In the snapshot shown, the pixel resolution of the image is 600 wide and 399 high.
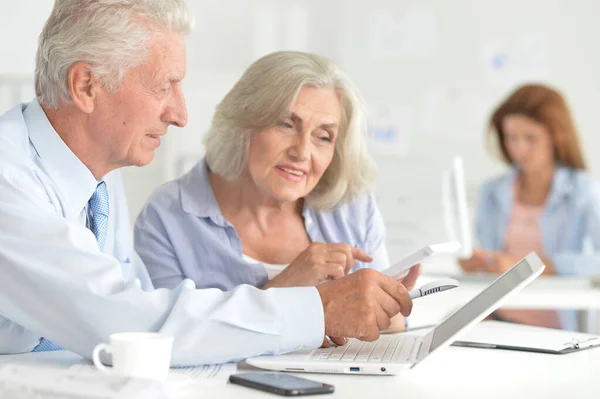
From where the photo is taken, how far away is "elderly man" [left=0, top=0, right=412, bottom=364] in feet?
4.10

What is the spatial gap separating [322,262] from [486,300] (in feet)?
1.60

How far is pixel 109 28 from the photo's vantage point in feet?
4.71

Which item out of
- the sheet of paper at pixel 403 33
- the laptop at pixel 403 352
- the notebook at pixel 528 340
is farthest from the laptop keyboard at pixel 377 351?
the sheet of paper at pixel 403 33

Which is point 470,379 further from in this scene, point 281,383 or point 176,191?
point 176,191

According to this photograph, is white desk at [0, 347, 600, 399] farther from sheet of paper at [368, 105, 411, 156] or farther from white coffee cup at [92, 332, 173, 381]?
sheet of paper at [368, 105, 411, 156]

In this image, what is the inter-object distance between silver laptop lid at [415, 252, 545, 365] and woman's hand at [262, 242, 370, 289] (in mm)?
350

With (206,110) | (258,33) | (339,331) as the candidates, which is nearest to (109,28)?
(339,331)

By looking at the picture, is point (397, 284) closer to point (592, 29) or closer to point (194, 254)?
point (194, 254)

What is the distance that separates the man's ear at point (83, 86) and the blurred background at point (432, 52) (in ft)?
9.60

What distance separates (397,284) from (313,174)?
1.82 ft

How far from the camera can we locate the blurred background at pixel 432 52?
15.3 feet

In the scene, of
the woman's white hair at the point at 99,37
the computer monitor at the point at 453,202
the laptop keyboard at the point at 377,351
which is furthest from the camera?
the computer monitor at the point at 453,202

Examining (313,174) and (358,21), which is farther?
(358,21)

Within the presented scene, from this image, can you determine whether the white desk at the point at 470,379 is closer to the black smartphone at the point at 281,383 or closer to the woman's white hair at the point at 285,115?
the black smartphone at the point at 281,383
